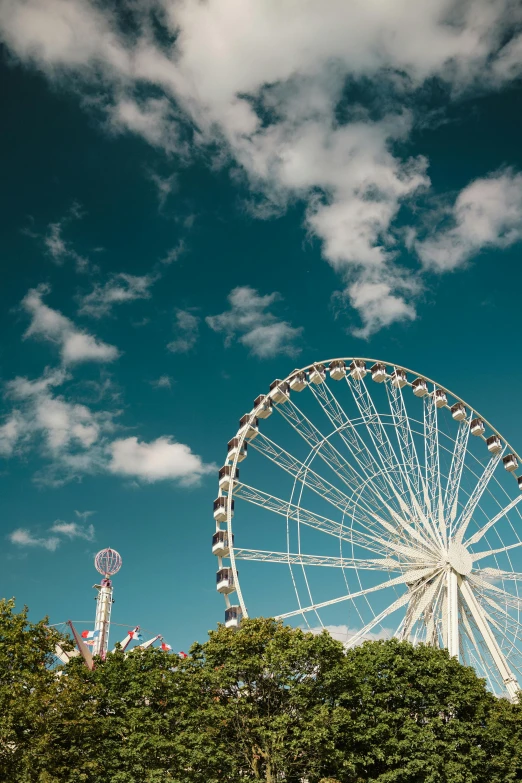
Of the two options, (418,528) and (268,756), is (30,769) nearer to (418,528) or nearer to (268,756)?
(268,756)

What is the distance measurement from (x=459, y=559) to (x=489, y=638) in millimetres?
4662

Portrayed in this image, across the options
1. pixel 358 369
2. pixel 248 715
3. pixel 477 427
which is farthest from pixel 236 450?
pixel 477 427

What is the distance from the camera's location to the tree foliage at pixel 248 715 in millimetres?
25828

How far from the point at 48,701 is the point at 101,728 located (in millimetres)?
2862

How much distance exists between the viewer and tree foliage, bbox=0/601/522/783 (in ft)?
84.7

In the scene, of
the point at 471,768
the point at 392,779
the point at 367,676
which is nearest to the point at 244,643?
the point at 367,676

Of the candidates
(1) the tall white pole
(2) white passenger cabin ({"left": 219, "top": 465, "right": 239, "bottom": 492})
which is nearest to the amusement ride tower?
(1) the tall white pole

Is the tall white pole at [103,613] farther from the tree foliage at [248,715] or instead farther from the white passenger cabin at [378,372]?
the tree foliage at [248,715]

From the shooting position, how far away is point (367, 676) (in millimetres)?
30703

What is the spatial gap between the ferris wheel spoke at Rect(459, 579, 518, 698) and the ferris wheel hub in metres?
0.80

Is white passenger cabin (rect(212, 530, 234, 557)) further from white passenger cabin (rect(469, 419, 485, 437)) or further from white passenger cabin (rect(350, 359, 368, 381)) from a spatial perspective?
white passenger cabin (rect(469, 419, 485, 437))

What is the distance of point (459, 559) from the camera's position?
40.7 meters

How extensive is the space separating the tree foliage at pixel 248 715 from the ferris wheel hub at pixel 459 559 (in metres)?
8.71

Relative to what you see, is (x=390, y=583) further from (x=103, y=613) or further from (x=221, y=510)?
(x=103, y=613)
